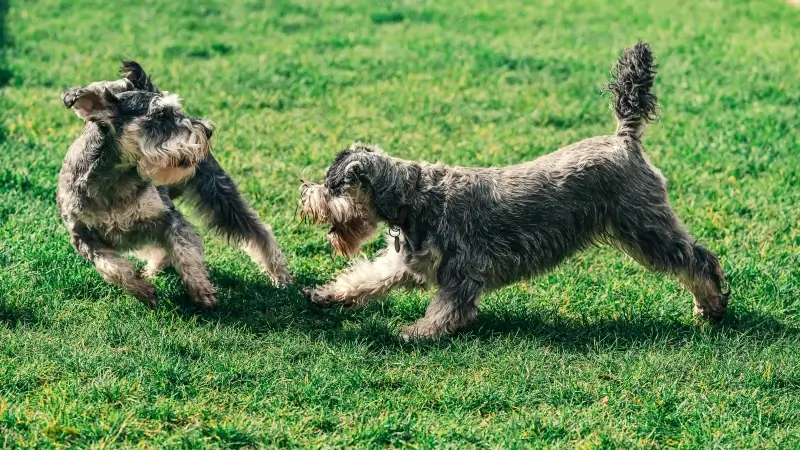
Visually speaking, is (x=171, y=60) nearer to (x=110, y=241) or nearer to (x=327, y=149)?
(x=327, y=149)

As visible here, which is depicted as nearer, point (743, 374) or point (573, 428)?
point (573, 428)

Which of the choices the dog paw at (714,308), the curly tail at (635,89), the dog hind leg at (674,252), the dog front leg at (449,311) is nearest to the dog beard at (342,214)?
the dog front leg at (449,311)

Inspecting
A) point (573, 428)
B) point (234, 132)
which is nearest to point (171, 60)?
point (234, 132)

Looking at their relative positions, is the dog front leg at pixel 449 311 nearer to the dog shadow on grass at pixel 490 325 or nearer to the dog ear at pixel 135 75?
the dog shadow on grass at pixel 490 325

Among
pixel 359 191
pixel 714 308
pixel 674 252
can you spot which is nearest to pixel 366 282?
pixel 359 191

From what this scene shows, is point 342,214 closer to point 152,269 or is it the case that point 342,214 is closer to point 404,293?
point 404,293

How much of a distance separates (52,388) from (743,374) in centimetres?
372

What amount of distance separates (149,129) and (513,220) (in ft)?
7.37

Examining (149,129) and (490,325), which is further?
(490,325)

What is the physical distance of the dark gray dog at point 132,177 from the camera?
5945 millimetres

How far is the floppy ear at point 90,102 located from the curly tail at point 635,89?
3.01 m

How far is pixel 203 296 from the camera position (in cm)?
620

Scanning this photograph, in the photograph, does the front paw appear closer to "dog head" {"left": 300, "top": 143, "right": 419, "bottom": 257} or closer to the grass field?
the grass field

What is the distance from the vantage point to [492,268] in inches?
240
